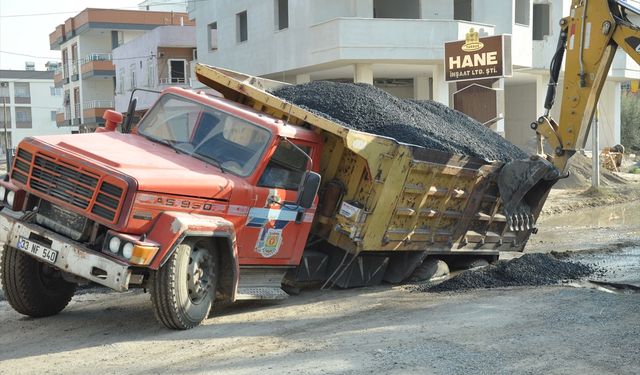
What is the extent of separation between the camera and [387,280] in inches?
391

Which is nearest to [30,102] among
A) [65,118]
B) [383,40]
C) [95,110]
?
[65,118]

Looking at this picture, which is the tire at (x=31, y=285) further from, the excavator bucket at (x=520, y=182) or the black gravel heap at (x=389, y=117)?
the excavator bucket at (x=520, y=182)

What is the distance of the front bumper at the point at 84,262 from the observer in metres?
6.29

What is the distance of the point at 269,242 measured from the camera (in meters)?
7.92

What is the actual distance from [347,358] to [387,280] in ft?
13.1

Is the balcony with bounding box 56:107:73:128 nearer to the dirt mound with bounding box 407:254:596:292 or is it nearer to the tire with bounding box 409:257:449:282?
the tire with bounding box 409:257:449:282

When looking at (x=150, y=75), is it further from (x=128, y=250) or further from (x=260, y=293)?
(x=128, y=250)

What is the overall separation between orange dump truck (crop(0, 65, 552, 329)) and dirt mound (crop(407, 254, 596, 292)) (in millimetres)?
539

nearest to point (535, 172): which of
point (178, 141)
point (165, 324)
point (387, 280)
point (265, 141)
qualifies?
point (387, 280)

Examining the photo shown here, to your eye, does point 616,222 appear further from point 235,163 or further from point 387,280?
point 235,163

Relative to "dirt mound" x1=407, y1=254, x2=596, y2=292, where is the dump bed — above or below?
above

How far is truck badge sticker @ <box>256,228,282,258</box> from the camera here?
7.81 meters

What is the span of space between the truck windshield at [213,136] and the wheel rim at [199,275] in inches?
38.1

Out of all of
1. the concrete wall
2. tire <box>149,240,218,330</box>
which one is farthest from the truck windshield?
the concrete wall
